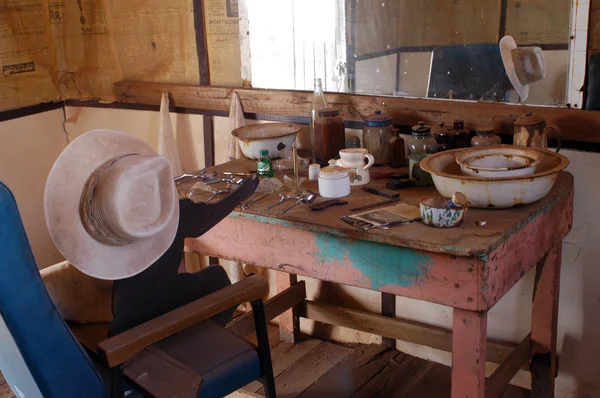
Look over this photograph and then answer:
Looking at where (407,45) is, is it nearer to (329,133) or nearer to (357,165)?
(329,133)

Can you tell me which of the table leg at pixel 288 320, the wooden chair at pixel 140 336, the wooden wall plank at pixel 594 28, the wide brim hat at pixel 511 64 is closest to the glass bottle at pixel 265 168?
the wooden chair at pixel 140 336

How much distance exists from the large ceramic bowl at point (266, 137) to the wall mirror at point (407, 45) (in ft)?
0.83

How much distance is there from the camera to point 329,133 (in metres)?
2.66

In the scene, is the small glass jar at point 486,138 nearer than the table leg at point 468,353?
No

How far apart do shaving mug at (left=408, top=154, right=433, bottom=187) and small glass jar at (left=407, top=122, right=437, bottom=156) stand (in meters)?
0.10

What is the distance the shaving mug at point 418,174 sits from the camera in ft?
7.61

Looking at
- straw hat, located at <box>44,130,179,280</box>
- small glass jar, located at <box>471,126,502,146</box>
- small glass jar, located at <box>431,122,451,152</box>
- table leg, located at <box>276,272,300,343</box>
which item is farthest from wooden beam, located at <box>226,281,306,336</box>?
small glass jar, located at <box>471,126,502,146</box>

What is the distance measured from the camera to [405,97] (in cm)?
273

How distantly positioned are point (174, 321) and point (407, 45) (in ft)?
4.74

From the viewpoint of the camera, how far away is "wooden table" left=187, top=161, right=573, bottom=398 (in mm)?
1867

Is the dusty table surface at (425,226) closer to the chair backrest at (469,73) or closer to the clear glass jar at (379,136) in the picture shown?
the clear glass jar at (379,136)

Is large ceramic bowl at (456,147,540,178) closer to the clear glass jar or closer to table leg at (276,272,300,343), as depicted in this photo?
the clear glass jar

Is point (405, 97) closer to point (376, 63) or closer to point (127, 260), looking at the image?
point (376, 63)

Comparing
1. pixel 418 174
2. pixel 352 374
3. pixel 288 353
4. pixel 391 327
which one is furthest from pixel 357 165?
pixel 288 353
